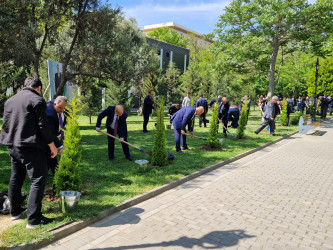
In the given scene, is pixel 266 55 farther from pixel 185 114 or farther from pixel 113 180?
pixel 113 180

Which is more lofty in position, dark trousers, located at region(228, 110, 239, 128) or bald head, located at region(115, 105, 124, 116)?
bald head, located at region(115, 105, 124, 116)

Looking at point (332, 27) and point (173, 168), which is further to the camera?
point (332, 27)

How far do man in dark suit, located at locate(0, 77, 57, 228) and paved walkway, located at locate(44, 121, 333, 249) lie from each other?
0.77 meters

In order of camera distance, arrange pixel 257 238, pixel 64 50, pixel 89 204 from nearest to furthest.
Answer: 1. pixel 257 238
2. pixel 89 204
3. pixel 64 50

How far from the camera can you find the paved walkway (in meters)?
3.81

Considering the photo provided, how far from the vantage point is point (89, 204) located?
4703 mm

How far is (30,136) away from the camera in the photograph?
3.72 m

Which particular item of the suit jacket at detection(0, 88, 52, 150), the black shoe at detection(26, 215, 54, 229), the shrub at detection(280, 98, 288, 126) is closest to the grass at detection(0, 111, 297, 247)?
the black shoe at detection(26, 215, 54, 229)

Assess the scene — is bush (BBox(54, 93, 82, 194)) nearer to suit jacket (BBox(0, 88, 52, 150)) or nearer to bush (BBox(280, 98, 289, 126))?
suit jacket (BBox(0, 88, 52, 150))

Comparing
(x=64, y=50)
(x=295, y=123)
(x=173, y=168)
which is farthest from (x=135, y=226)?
(x=295, y=123)

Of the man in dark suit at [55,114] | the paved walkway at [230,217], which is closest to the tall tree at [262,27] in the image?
the paved walkway at [230,217]

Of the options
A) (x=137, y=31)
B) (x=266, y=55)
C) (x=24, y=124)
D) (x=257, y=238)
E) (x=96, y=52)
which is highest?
(x=137, y=31)

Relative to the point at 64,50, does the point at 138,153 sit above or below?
below

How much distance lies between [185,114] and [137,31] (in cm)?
2135
